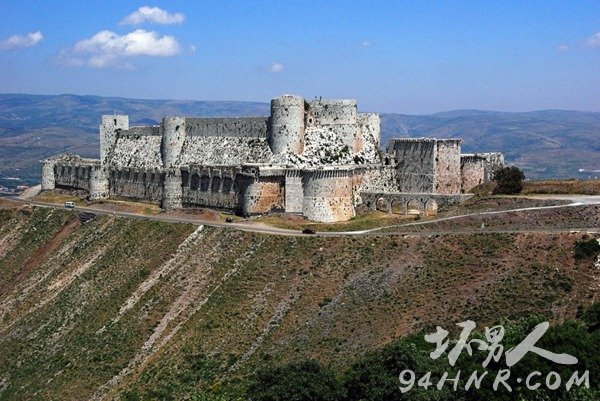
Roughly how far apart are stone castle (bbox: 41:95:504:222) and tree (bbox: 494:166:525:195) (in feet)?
16.3

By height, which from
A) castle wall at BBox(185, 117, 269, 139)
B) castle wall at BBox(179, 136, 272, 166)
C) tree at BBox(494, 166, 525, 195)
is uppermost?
castle wall at BBox(185, 117, 269, 139)

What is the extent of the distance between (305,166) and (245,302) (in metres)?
23.3

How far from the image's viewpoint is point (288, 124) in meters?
87.6

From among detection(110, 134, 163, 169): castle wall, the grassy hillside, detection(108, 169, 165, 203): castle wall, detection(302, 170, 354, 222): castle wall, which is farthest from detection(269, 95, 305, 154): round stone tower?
detection(110, 134, 163, 169): castle wall

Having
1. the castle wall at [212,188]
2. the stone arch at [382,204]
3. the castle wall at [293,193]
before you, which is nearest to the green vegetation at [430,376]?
the castle wall at [293,193]

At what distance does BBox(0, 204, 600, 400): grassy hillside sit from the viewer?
185 ft

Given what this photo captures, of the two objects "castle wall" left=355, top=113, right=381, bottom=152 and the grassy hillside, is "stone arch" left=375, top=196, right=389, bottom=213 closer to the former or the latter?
"castle wall" left=355, top=113, right=381, bottom=152

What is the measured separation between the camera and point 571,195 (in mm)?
81250

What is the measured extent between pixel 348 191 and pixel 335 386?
43491 mm

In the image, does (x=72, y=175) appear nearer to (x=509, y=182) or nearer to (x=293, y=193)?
(x=293, y=193)

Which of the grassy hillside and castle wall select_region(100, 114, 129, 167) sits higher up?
castle wall select_region(100, 114, 129, 167)

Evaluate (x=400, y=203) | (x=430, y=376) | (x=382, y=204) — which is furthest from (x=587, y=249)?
(x=382, y=204)

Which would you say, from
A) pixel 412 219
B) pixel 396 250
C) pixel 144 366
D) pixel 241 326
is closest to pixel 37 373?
pixel 144 366

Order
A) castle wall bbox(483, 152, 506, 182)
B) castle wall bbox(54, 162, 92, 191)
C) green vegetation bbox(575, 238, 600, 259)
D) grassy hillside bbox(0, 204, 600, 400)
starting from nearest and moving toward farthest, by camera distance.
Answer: grassy hillside bbox(0, 204, 600, 400)
green vegetation bbox(575, 238, 600, 259)
castle wall bbox(483, 152, 506, 182)
castle wall bbox(54, 162, 92, 191)
